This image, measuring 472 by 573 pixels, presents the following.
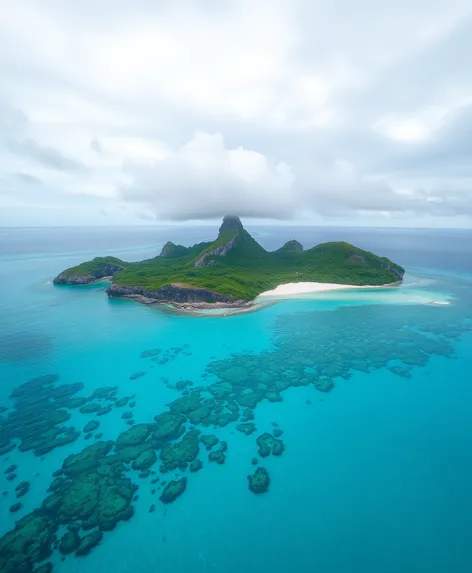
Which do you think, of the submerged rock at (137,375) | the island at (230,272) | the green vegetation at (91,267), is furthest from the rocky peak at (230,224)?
the submerged rock at (137,375)

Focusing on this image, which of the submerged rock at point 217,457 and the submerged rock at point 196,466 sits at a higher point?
the submerged rock at point 217,457

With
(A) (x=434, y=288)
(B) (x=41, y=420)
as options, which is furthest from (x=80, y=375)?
(A) (x=434, y=288)

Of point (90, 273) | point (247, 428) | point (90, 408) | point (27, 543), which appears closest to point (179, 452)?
point (247, 428)

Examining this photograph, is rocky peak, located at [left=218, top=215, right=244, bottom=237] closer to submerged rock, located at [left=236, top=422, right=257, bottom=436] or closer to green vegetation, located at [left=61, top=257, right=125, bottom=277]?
green vegetation, located at [left=61, top=257, right=125, bottom=277]

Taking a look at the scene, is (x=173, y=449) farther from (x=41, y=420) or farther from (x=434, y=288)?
(x=434, y=288)

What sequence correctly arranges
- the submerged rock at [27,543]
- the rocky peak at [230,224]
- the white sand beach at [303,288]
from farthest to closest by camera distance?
the rocky peak at [230,224] < the white sand beach at [303,288] < the submerged rock at [27,543]

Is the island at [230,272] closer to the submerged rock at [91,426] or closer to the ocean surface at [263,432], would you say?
the ocean surface at [263,432]
